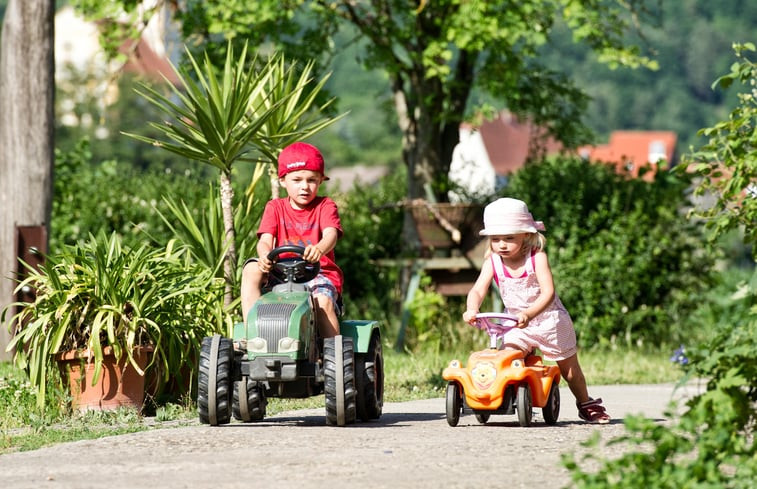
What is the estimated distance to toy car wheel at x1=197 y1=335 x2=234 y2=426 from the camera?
22.2 feet

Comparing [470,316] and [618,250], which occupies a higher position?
[618,250]

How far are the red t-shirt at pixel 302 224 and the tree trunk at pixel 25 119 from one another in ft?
15.6

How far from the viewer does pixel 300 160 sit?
7.35m

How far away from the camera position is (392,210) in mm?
14344

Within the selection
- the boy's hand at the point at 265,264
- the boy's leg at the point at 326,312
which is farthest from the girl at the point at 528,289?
the boy's hand at the point at 265,264

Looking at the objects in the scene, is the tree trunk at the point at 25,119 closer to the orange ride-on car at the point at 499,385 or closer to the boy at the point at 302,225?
the boy at the point at 302,225

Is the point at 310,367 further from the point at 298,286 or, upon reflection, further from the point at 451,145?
the point at 451,145

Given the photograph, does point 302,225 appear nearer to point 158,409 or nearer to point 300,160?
point 300,160

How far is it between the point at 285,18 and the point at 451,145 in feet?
8.66

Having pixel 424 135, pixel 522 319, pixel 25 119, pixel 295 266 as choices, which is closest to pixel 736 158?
pixel 522 319

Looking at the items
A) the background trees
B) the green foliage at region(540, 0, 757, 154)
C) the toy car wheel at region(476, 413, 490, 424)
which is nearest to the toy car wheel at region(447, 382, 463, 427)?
the toy car wheel at region(476, 413, 490, 424)

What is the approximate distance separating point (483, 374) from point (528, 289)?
70 centimetres

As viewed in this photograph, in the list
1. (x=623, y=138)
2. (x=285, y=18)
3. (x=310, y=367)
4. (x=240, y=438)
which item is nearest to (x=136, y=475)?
(x=240, y=438)

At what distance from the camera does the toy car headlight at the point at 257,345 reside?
6.64m
